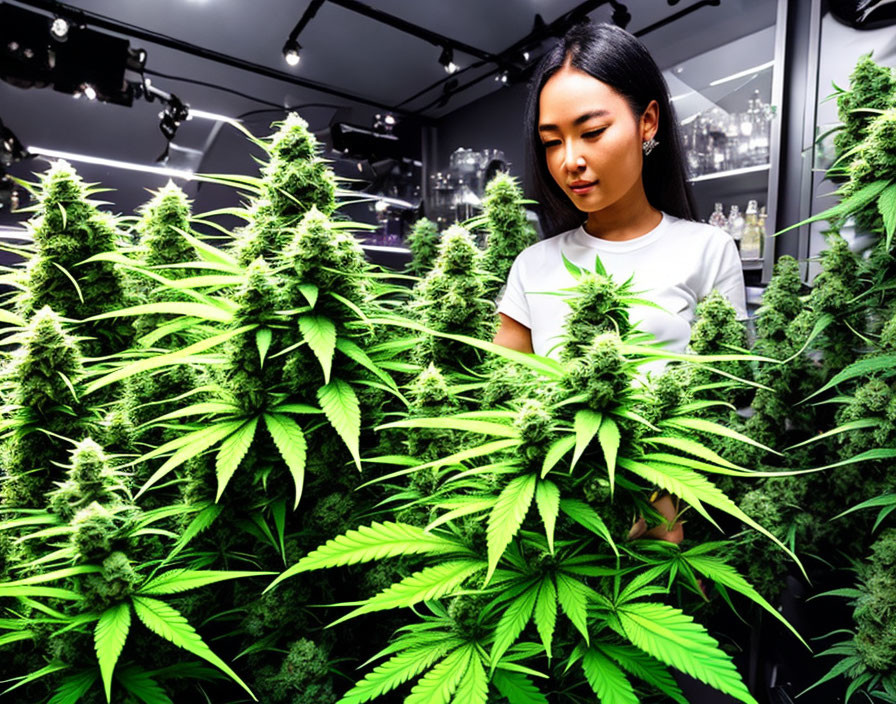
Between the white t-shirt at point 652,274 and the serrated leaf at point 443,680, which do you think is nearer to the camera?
the serrated leaf at point 443,680

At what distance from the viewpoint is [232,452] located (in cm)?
56

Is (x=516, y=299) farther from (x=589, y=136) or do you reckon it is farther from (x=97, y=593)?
(x=97, y=593)

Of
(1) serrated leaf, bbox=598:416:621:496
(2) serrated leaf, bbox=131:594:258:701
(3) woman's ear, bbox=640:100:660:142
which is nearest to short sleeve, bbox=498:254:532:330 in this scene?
(3) woman's ear, bbox=640:100:660:142

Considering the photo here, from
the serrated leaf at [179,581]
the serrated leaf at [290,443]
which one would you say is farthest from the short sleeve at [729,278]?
the serrated leaf at [179,581]

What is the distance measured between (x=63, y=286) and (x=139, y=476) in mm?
362

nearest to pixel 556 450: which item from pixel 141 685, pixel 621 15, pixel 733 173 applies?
pixel 141 685

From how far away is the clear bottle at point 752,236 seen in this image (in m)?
3.24

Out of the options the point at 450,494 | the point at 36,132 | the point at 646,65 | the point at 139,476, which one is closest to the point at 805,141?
the point at 646,65

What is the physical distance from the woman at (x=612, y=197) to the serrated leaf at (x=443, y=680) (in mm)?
582

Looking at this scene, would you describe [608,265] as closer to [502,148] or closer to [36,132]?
[502,148]

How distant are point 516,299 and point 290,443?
80cm

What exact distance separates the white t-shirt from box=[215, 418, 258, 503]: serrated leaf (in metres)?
0.67

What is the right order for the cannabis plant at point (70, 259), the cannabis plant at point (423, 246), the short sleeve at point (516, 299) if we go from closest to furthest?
the cannabis plant at point (70, 259) < the short sleeve at point (516, 299) < the cannabis plant at point (423, 246)

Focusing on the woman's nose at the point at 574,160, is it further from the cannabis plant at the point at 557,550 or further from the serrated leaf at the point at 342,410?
the serrated leaf at the point at 342,410
